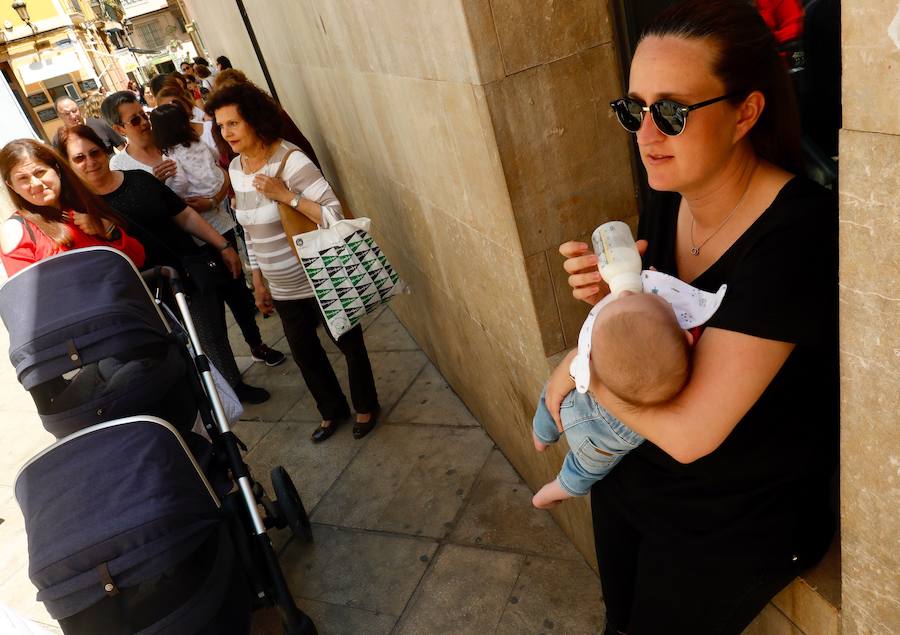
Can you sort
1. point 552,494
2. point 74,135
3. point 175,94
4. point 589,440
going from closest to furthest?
point 589,440, point 552,494, point 74,135, point 175,94

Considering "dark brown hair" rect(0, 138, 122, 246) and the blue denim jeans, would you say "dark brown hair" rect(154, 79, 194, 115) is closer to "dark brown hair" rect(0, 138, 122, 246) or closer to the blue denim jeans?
"dark brown hair" rect(0, 138, 122, 246)

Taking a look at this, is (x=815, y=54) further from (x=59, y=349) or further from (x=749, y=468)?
(x=59, y=349)

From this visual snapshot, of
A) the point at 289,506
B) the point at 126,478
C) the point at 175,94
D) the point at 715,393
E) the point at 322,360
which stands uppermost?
the point at 175,94

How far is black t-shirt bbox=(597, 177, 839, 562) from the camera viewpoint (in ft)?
4.15

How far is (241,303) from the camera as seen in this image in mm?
5340

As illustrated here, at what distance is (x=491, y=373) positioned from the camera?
3.49 m

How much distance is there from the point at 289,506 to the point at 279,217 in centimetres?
160

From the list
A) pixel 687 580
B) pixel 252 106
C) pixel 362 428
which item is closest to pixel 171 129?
pixel 252 106

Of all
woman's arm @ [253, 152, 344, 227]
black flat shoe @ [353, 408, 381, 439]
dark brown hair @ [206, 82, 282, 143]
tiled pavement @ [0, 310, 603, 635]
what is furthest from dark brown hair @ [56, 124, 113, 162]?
black flat shoe @ [353, 408, 381, 439]

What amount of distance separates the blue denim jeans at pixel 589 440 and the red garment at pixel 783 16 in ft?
4.07

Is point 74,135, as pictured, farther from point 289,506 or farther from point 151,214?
point 289,506

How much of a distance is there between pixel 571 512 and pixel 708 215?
1.83 meters

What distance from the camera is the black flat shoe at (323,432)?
4.53 m

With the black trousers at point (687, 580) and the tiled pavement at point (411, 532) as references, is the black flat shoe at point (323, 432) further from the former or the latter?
the black trousers at point (687, 580)
